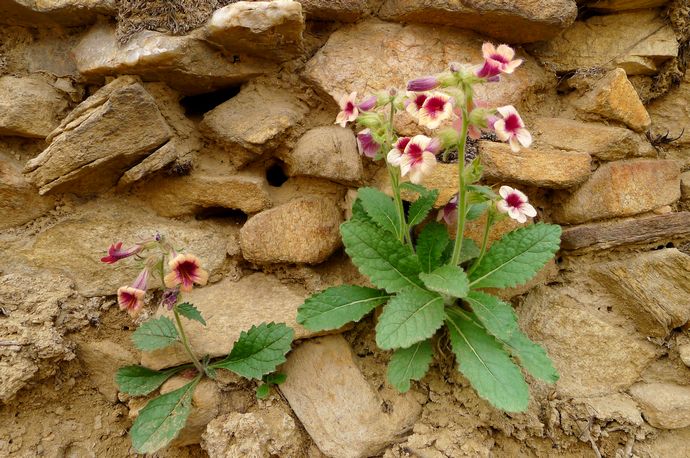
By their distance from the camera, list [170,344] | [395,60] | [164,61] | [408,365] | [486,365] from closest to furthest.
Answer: [486,365], [408,365], [170,344], [164,61], [395,60]

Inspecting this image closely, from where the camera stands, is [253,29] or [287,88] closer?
[253,29]

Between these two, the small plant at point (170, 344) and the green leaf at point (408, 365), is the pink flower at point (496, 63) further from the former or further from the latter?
the small plant at point (170, 344)

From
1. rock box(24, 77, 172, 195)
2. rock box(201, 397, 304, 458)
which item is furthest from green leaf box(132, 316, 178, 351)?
rock box(24, 77, 172, 195)

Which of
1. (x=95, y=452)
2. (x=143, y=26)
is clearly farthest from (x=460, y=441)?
(x=143, y=26)

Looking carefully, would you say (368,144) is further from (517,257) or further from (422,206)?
(517,257)

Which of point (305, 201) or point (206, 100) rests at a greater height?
point (206, 100)

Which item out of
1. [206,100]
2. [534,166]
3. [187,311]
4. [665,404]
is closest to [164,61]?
[206,100]

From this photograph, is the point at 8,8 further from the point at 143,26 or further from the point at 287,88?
the point at 287,88
